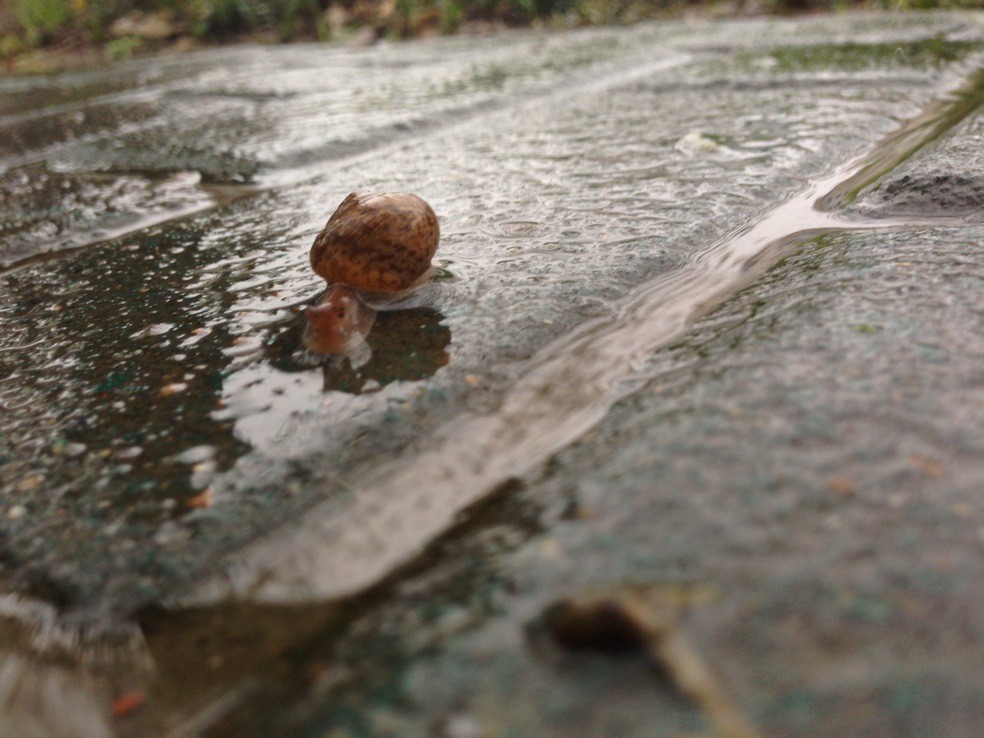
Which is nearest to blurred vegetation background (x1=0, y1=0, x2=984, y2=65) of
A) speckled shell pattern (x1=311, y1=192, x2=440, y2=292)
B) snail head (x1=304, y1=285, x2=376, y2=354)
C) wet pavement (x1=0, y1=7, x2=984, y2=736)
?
wet pavement (x1=0, y1=7, x2=984, y2=736)

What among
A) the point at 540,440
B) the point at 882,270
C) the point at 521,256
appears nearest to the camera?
the point at 540,440

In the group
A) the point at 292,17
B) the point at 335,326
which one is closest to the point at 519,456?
the point at 335,326

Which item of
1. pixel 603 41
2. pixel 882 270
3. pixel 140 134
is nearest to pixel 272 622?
pixel 882 270

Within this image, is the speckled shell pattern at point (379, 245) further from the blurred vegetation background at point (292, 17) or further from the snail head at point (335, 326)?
the blurred vegetation background at point (292, 17)

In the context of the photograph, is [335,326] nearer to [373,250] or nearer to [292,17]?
[373,250]

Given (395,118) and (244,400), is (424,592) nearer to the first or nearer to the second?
(244,400)

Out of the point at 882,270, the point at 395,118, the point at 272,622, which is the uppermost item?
the point at 395,118

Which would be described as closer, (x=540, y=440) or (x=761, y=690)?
(x=761, y=690)

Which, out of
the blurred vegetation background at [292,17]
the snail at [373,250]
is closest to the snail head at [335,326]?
the snail at [373,250]
